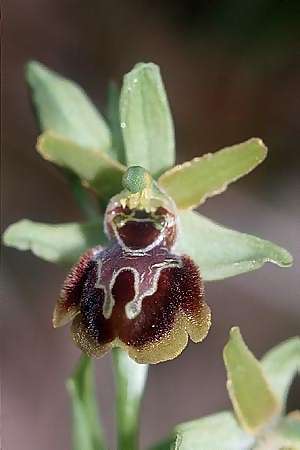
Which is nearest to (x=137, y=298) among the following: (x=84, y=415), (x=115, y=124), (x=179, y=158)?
(x=84, y=415)

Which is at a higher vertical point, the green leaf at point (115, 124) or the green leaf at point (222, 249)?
the green leaf at point (115, 124)

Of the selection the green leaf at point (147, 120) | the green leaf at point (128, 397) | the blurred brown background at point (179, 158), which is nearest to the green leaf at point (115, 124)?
the green leaf at point (147, 120)

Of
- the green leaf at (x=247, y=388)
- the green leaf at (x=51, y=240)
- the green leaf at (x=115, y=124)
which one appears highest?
the green leaf at (x=115, y=124)

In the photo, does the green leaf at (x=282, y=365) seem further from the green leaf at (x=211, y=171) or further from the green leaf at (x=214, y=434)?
the green leaf at (x=211, y=171)

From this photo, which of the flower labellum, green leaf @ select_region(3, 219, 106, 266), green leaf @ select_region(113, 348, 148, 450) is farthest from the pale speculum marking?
green leaf @ select_region(113, 348, 148, 450)

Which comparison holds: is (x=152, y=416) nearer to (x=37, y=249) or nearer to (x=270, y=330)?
(x=270, y=330)

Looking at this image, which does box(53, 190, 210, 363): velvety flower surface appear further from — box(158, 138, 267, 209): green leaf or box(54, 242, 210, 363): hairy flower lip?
box(158, 138, 267, 209): green leaf

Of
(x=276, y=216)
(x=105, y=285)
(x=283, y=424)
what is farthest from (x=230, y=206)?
(x=105, y=285)

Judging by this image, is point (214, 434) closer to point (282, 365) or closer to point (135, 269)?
point (282, 365)
